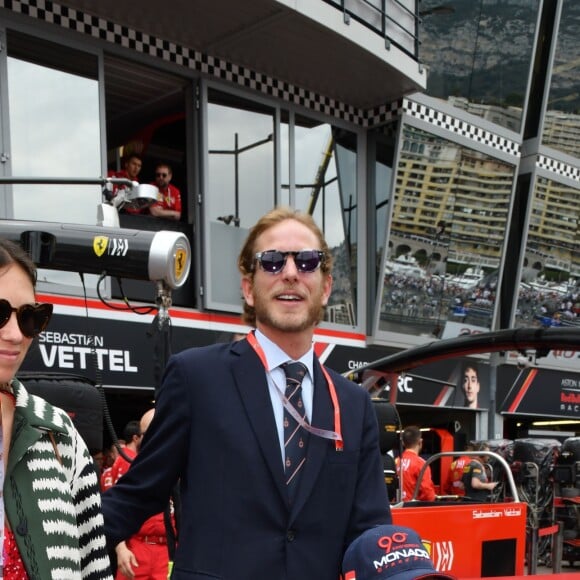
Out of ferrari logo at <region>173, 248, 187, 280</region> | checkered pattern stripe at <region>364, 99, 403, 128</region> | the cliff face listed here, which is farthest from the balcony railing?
ferrari logo at <region>173, 248, 187, 280</region>

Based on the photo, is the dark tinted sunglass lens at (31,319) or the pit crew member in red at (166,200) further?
the pit crew member in red at (166,200)

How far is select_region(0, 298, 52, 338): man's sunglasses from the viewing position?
1.79 metres

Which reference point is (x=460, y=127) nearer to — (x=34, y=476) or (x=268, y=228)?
(x=268, y=228)

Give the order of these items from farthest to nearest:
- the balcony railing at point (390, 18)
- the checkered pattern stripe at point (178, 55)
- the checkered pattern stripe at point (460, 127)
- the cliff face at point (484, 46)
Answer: the cliff face at point (484, 46)
the checkered pattern stripe at point (460, 127)
the balcony railing at point (390, 18)
the checkered pattern stripe at point (178, 55)

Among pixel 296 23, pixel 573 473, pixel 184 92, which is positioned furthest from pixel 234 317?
pixel 573 473

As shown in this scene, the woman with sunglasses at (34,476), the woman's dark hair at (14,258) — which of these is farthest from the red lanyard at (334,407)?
the woman's dark hair at (14,258)

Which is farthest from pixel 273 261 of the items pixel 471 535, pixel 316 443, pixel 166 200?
pixel 166 200

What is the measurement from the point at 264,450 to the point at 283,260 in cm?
51

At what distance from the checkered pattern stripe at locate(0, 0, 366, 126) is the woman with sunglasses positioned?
10264 millimetres

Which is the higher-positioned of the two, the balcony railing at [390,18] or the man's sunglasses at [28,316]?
the balcony railing at [390,18]

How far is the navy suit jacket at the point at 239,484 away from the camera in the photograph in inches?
84.0

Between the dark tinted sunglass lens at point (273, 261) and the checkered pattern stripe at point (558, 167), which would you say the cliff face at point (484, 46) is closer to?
the checkered pattern stripe at point (558, 167)

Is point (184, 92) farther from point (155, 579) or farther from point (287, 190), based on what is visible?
point (155, 579)

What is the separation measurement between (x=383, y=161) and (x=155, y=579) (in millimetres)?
11165
